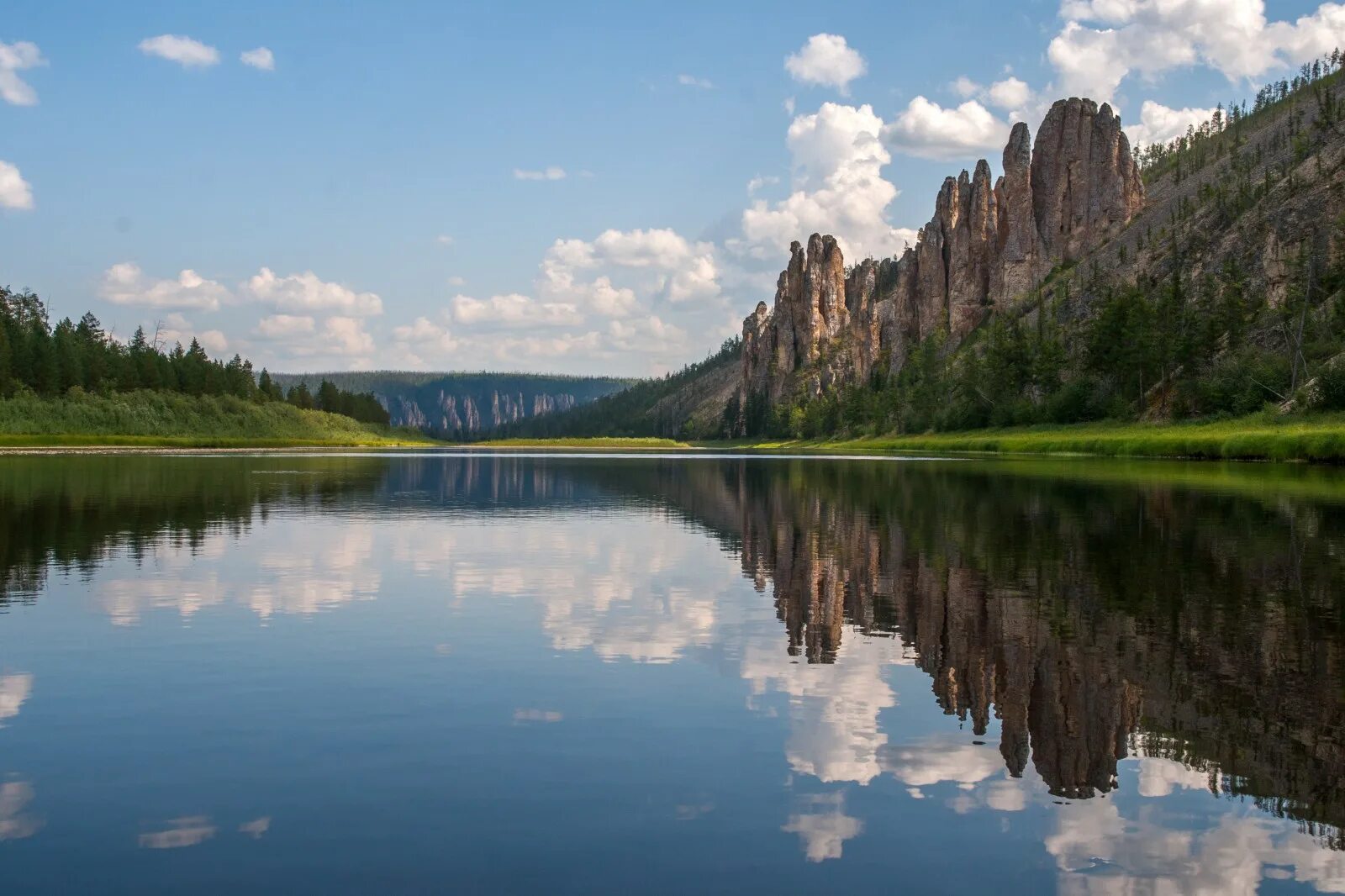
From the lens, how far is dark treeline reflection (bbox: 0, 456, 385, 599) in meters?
28.7

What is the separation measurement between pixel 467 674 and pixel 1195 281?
6387 inches

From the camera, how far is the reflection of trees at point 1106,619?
39.7ft

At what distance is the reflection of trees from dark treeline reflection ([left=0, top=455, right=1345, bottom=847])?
5 cm

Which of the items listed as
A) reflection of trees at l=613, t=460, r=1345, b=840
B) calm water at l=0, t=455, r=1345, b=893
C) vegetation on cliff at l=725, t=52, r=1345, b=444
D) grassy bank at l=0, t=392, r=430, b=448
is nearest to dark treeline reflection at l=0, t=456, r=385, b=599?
calm water at l=0, t=455, r=1345, b=893

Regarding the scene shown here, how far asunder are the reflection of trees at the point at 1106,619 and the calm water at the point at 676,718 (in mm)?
95

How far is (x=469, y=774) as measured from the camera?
11141 mm

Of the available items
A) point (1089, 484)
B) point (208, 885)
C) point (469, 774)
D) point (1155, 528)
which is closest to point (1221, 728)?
point (469, 774)

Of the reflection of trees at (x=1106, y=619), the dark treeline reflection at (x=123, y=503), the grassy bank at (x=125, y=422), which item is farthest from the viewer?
the grassy bank at (x=125, y=422)

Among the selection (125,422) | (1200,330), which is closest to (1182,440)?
(1200,330)

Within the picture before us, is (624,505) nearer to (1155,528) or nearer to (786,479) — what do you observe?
(1155,528)

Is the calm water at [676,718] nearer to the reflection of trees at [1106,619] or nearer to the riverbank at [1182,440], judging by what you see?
the reflection of trees at [1106,619]

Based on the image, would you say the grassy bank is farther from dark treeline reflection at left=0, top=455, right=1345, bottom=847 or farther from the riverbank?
the riverbank

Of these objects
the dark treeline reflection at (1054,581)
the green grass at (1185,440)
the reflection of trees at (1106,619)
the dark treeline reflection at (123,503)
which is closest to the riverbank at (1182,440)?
the green grass at (1185,440)

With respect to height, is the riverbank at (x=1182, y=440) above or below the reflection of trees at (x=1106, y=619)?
above
